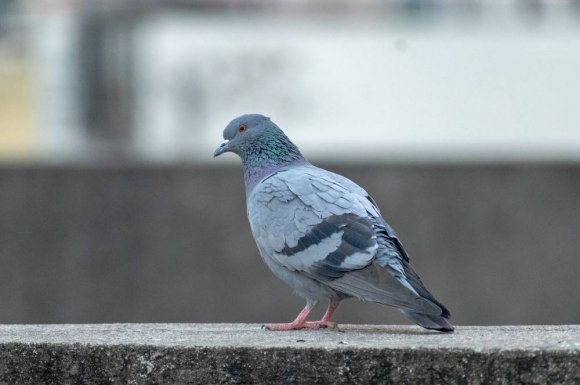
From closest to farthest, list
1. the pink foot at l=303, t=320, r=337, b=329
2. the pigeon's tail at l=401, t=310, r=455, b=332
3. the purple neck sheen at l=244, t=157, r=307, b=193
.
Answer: the pigeon's tail at l=401, t=310, r=455, b=332 → the pink foot at l=303, t=320, r=337, b=329 → the purple neck sheen at l=244, t=157, r=307, b=193

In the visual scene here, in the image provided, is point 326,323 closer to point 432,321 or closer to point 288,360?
point 432,321

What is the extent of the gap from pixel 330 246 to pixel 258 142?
983 millimetres

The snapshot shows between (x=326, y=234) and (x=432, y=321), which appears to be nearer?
(x=432, y=321)

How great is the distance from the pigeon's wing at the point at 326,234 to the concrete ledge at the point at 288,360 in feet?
1.92

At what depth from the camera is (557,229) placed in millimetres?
12055

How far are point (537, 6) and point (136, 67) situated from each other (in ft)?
25.8

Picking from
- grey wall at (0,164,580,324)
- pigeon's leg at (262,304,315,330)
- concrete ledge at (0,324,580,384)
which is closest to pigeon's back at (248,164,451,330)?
pigeon's leg at (262,304,315,330)

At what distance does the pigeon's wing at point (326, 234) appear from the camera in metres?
5.54

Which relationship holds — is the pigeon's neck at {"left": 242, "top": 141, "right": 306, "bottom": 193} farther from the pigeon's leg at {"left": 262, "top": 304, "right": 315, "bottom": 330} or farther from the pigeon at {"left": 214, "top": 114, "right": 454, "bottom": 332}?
the pigeon's leg at {"left": 262, "top": 304, "right": 315, "bottom": 330}

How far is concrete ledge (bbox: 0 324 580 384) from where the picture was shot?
15.1 ft

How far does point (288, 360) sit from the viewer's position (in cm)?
469

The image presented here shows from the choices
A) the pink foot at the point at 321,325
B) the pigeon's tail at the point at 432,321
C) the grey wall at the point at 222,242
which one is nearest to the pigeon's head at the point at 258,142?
the pink foot at the point at 321,325

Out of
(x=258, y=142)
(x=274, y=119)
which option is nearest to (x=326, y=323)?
(x=258, y=142)

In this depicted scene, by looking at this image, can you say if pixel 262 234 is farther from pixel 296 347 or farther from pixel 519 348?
pixel 519 348
